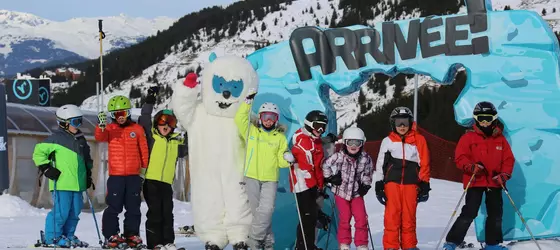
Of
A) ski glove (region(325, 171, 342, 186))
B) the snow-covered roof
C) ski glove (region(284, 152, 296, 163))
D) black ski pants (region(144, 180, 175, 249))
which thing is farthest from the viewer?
the snow-covered roof

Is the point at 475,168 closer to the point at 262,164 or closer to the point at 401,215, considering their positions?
the point at 401,215

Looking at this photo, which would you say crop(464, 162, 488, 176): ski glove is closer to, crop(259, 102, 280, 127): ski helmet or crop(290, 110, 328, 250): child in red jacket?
crop(290, 110, 328, 250): child in red jacket

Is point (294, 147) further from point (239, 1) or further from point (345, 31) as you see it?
point (239, 1)

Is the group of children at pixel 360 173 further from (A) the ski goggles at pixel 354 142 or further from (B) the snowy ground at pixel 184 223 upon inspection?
(B) the snowy ground at pixel 184 223

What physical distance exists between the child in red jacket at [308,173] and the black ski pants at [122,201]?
1748 millimetres

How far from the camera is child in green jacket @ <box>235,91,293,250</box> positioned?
24.7 feet

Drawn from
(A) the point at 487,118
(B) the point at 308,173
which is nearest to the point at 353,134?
(B) the point at 308,173

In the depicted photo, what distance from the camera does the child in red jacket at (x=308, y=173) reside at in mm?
7746

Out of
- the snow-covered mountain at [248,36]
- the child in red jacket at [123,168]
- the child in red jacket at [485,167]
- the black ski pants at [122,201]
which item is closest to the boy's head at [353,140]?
the child in red jacket at [485,167]

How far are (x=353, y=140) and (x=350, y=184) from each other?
426 mm

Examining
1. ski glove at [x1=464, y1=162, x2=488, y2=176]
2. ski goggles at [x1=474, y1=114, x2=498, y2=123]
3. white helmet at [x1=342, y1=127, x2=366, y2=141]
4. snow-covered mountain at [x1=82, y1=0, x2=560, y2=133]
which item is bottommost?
ski glove at [x1=464, y1=162, x2=488, y2=176]

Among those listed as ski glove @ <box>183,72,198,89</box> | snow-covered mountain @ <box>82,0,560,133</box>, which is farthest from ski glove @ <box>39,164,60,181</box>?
snow-covered mountain @ <box>82,0,560,133</box>

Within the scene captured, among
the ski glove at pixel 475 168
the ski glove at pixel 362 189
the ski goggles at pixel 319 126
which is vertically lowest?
the ski glove at pixel 362 189

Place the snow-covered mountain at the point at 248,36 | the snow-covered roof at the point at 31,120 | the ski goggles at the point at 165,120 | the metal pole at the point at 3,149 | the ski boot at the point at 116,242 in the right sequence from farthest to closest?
the snow-covered mountain at the point at 248,36 < the snow-covered roof at the point at 31,120 < the metal pole at the point at 3,149 < the ski boot at the point at 116,242 < the ski goggles at the point at 165,120
